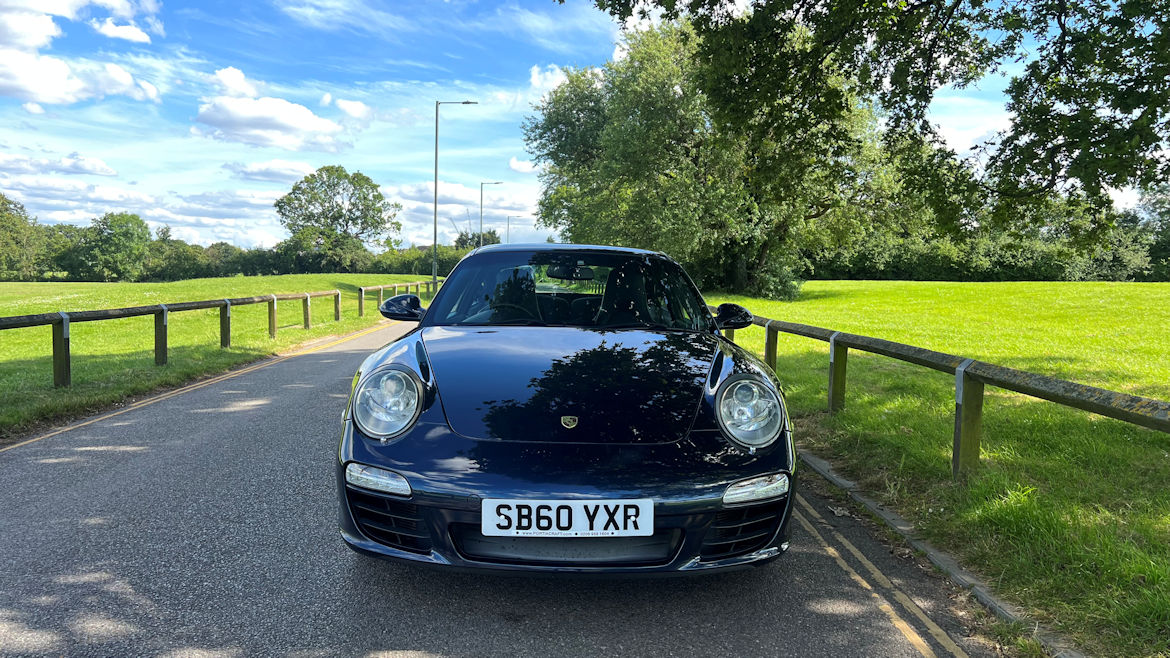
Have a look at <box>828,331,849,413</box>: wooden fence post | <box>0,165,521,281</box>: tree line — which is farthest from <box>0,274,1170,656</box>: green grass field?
<box>0,165,521,281</box>: tree line

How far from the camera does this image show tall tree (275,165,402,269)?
7356 centimetres

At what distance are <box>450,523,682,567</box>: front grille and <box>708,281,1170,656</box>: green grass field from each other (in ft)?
5.09

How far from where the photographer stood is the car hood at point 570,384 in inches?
104

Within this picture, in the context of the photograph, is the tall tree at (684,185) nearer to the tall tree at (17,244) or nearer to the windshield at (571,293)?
the windshield at (571,293)

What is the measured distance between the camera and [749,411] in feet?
9.30

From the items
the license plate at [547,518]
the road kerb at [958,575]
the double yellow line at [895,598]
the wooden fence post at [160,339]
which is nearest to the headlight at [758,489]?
the license plate at [547,518]

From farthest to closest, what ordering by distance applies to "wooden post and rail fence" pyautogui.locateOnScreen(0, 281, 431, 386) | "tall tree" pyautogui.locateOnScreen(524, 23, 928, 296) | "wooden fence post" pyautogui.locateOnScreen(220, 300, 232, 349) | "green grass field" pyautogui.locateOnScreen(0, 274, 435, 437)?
"tall tree" pyautogui.locateOnScreen(524, 23, 928, 296), "wooden fence post" pyautogui.locateOnScreen(220, 300, 232, 349), "wooden post and rail fence" pyautogui.locateOnScreen(0, 281, 431, 386), "green grass field" pyautogui.locateOnScreen(0, 274, 435, 437)

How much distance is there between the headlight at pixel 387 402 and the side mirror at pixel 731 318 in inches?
75.4

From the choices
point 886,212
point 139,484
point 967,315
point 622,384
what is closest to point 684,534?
point 622,384

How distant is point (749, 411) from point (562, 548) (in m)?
0.94

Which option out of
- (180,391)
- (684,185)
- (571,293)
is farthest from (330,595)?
(684,185)

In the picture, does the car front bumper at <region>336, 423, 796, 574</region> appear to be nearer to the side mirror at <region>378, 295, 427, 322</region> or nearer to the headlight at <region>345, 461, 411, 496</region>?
the headlight at <region>345, 461, 411, 496</region>

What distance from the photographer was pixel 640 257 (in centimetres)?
432

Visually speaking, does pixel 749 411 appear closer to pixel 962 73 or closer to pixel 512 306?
pixel 512 306
